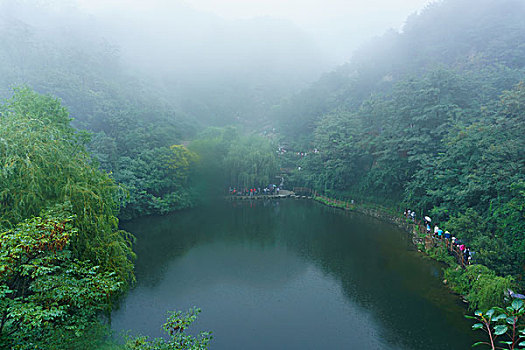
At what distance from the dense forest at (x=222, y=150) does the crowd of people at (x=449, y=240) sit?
56 centimetres

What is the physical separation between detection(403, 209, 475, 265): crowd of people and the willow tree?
1279 centimetres

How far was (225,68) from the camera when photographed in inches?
2815

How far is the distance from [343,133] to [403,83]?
6.33 metres

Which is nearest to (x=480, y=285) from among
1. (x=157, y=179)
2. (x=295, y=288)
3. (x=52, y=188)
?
(x=295, y=288)

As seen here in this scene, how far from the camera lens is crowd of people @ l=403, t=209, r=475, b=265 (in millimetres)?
12938

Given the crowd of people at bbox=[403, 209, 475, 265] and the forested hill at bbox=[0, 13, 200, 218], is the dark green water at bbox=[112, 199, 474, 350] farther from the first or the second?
the forested hill at bbox=[0, 13, 200, 218]

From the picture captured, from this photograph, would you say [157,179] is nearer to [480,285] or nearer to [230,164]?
[230,164]

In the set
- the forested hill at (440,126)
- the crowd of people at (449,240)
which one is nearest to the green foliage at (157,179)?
the forested hill at (440,126)

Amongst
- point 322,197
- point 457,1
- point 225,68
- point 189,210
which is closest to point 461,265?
point 322,197

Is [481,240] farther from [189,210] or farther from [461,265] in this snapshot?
[189,210]

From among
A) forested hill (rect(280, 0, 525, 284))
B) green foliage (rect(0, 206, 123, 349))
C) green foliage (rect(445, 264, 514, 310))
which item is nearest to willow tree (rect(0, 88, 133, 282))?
green foliage (rect(0, 206, 123, 349))

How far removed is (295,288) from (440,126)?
1503 cm

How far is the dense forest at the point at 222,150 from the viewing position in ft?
19.4

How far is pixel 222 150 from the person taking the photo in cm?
2977
